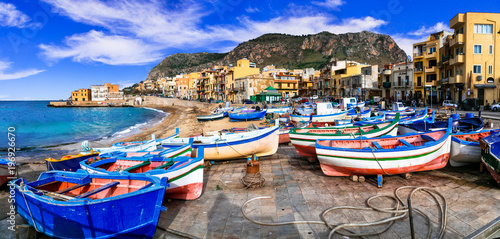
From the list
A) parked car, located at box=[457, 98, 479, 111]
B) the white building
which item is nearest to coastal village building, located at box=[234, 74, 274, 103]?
parked car, located at box=[457, 98, 479, 111]

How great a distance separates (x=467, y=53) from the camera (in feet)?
103

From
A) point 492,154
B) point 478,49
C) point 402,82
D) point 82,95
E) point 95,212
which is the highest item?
point 82,95

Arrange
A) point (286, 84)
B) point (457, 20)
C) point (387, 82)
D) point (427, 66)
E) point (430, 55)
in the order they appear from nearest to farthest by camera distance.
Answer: point (457, 20), point (430, 55), point (427, 66), point (387, 82), point (286, 84)

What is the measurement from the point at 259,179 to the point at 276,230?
2605 mm

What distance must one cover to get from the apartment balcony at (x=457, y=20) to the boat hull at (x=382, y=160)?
32.1 metres

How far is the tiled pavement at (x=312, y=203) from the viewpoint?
5379 millimetres

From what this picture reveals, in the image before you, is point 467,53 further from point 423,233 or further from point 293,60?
point 293,60

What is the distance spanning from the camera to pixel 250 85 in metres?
59.6

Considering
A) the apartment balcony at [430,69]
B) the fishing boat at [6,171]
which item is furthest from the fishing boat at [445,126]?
the apartment balcony at [430,69]

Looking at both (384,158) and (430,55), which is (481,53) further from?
(384,158)

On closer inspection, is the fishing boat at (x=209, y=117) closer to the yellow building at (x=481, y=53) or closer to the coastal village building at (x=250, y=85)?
the coastal village building at (x=250, y=85)

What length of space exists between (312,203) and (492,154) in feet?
16.5

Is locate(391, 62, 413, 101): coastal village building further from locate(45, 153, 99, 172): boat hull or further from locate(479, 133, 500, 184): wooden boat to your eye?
locate(45, 153, 99, 172): boat hull

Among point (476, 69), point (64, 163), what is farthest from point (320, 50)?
point (64, 163)
